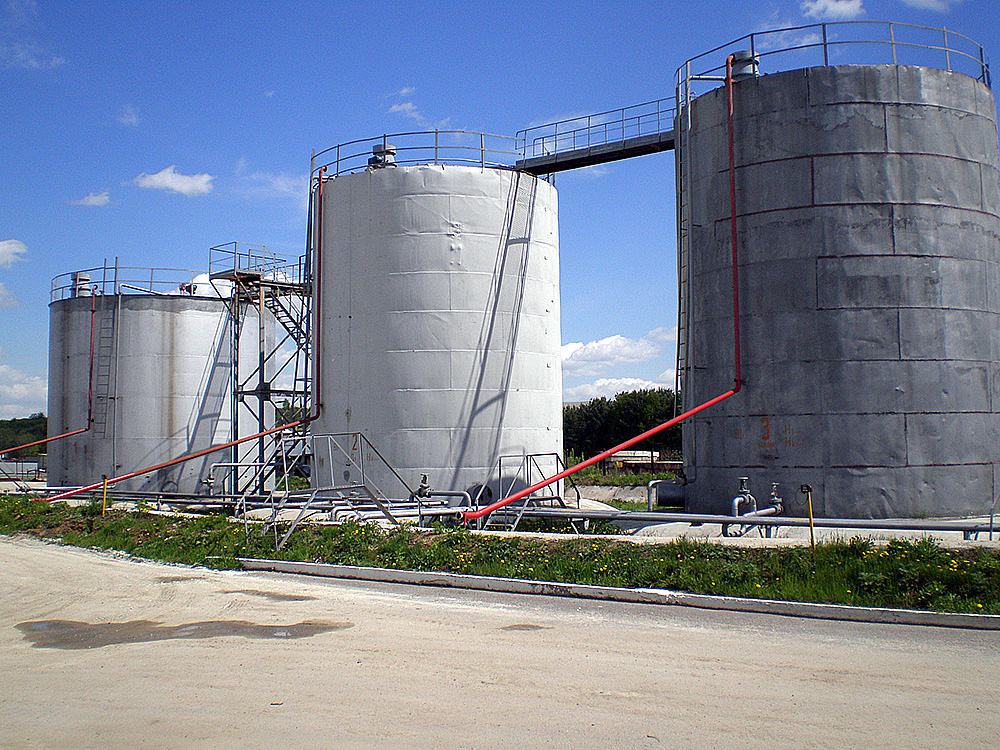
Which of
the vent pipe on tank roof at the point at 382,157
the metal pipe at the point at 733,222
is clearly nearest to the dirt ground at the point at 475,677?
the metal pipe at the point at 733,222

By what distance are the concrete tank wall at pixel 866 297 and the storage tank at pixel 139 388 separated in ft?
66.8

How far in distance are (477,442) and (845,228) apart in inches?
401

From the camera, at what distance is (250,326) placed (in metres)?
32.9

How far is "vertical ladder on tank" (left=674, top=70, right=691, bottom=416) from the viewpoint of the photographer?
58.7ft

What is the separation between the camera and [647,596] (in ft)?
33.1

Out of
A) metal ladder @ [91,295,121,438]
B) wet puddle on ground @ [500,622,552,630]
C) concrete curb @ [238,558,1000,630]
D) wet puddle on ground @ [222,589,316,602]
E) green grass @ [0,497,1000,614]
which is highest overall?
metal ladder @ [91,295,121,438]

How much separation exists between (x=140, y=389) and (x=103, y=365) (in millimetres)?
1671

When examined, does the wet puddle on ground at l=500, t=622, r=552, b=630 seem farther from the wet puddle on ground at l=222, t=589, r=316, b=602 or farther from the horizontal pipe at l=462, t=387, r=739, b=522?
the horizontal pipe at l=462, t=387, r=739, b=522

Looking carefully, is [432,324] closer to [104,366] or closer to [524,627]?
[524,627]

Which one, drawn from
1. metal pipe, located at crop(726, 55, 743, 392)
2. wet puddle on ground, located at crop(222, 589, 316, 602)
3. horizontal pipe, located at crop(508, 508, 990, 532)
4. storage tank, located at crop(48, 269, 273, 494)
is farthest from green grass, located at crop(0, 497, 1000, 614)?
storage tank, located at crop(48, 269, 273, 494)

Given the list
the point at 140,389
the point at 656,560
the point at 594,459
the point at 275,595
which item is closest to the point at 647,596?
the point at 656,560

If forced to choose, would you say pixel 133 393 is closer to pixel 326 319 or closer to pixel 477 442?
pixel 326 319

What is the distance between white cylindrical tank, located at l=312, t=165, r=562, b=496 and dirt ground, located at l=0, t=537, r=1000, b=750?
34.9 feet

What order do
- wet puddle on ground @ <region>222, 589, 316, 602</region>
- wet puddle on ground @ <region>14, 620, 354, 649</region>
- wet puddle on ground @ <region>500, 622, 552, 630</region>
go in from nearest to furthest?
wet puddle on ground @ <region>14, 620, 354, 649</region>
wet puddle on ground @ <region>500, 622, 552, 630</region>
wet puddle on ground @ <region>222, 589, 316, 602</region>
